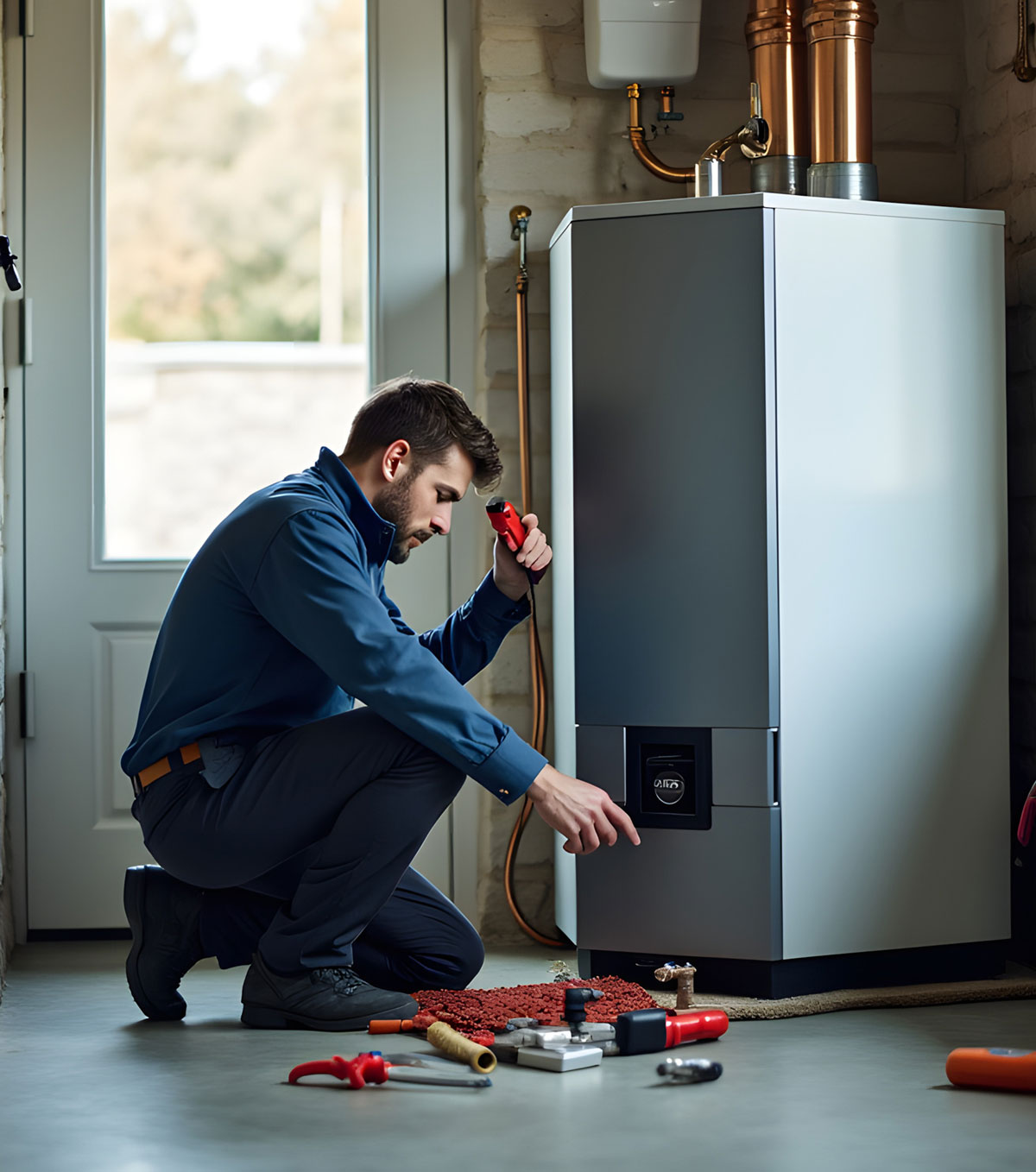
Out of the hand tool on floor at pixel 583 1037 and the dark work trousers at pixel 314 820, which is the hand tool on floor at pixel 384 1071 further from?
the dark work trousers at pixel 314 820

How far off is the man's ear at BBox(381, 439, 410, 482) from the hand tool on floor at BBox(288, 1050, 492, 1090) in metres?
0.92

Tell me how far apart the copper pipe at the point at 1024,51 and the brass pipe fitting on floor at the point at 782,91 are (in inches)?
16.0

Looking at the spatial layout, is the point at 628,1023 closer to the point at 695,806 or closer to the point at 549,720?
the point at 695,806

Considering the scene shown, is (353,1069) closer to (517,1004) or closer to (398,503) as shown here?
(517,1004)

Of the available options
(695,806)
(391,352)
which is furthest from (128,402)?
(695,806)

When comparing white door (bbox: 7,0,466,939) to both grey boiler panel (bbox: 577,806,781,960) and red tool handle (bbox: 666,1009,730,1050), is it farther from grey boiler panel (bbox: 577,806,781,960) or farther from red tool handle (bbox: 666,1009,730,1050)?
red tool handle (bbox: 666,1009,730,1050)

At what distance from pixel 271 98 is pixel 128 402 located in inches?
28.6

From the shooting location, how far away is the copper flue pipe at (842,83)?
8.57ft

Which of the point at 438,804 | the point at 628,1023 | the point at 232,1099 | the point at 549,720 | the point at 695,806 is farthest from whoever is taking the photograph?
the point at 549,720

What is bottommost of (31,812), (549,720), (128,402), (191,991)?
(191,991)

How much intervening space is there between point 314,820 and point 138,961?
1.35ft

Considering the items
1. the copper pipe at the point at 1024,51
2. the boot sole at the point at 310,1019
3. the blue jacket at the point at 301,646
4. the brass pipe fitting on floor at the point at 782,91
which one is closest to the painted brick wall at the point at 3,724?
the blue jacket at the point at 301,646

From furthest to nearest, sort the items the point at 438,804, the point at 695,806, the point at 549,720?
the point at 549,720
the point at 695,806
the point at 438,804

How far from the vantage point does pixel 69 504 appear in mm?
2902
